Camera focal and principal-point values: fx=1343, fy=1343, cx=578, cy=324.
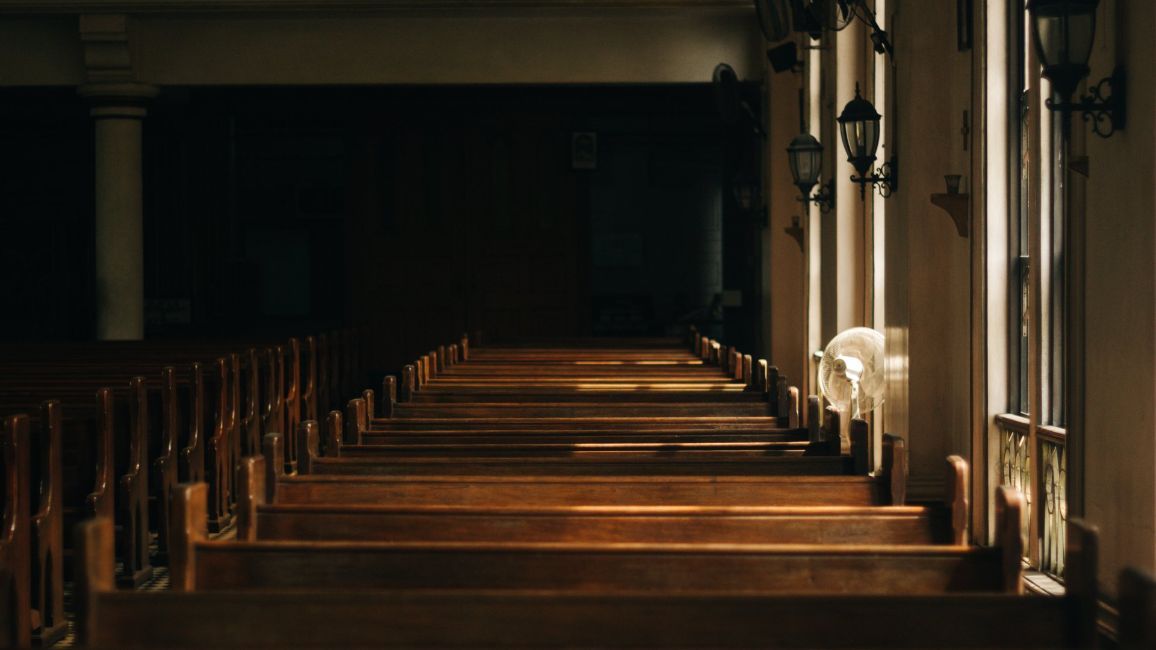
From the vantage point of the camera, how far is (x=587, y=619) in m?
2.14

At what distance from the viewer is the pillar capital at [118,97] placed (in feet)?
38.4

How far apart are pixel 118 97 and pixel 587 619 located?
35.1 feet

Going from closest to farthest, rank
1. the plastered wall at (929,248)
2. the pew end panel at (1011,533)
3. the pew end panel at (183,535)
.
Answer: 1. the pew end panel at (1011,533)
2. the pew end panel at (183,535)
3. the plastered wall at (929,248)

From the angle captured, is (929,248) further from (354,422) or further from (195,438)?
(195,438)

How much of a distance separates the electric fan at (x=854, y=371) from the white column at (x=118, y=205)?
24.6 feet

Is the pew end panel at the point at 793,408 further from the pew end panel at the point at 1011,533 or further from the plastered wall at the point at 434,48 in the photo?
the plastered wall at the point at 434,48

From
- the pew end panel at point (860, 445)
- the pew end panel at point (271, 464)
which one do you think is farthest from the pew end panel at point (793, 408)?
the pew end panel at point (271, 464)

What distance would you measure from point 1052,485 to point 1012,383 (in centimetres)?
78

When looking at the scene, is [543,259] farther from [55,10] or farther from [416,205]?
[55,10]

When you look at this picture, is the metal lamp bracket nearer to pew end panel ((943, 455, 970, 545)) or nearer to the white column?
pew end panel ((943, 455, 970, 545))

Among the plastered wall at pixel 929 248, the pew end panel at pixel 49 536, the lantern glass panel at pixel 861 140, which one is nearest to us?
the pew end panel at pixel 49 536

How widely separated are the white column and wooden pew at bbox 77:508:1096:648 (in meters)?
10.3

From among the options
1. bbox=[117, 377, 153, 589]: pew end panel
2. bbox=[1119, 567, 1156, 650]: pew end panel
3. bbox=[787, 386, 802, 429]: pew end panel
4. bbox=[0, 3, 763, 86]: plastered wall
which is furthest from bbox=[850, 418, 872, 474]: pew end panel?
bbox=[0, 3, 763, 86]: plastered wall

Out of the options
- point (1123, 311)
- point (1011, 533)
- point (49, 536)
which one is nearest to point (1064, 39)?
point (1123, 311)
